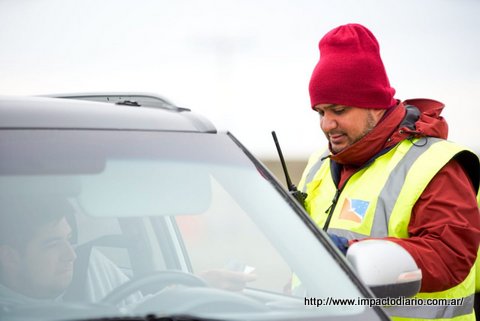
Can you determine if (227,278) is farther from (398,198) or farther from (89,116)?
(398,198)

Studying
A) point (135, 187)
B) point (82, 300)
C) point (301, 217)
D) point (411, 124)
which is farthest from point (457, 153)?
point (82, 300)

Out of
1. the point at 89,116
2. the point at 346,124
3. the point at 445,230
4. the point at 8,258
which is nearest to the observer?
the point at 8,258

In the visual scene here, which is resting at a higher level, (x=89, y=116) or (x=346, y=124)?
(x=89, y=116)

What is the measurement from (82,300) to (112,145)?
0.38 metres

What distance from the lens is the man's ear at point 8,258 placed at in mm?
1577

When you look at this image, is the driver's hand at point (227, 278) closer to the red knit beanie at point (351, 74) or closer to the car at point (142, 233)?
the car at point (142, 233)

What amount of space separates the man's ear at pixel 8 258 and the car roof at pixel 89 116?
275 millimetres

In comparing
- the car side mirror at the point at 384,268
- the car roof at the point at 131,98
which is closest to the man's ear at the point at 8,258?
the car roof at the point at 131,98

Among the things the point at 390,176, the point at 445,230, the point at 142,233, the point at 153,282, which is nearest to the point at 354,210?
the point at 390,176

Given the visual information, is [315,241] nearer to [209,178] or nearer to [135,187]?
[209,178]

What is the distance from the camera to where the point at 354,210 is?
2439 millimetres

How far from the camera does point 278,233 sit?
1.80 m

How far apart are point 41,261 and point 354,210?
1.10 meters

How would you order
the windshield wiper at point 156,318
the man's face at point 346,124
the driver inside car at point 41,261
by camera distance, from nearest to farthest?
1. the windshield wiper at point 156,318
2. the driver inside car at point 41,261
3. the man's face at point 346,124
